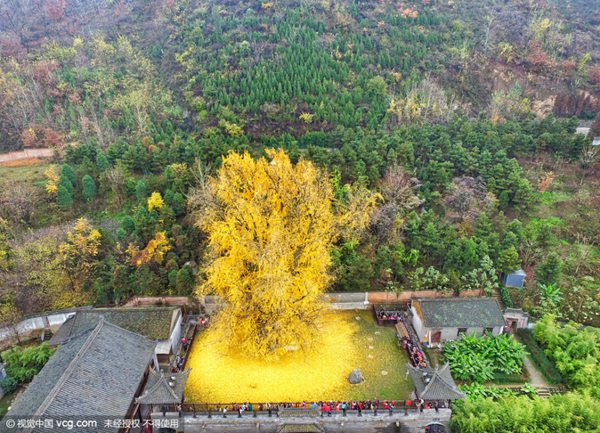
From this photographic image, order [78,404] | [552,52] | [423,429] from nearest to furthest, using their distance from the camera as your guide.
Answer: [78,404] → [423,429] → [552,52]

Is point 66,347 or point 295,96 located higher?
point 295,96

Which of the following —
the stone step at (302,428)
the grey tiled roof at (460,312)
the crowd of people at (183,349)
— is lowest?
the crowd of people at (183,349)

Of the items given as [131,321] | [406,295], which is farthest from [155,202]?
[406,295]

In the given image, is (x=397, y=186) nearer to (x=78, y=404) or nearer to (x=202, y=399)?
(x=202, y=399)

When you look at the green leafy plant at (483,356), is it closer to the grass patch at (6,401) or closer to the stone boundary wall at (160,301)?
the stone boundary wall at (160,301)

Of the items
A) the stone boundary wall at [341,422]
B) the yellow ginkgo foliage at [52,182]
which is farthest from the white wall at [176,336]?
the yellow ginkgo foliage at [52,182]

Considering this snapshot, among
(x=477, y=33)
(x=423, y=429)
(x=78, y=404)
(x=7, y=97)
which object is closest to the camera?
(x=78, y=404)

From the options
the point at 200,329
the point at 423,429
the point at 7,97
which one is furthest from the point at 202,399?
the point at 7,97
